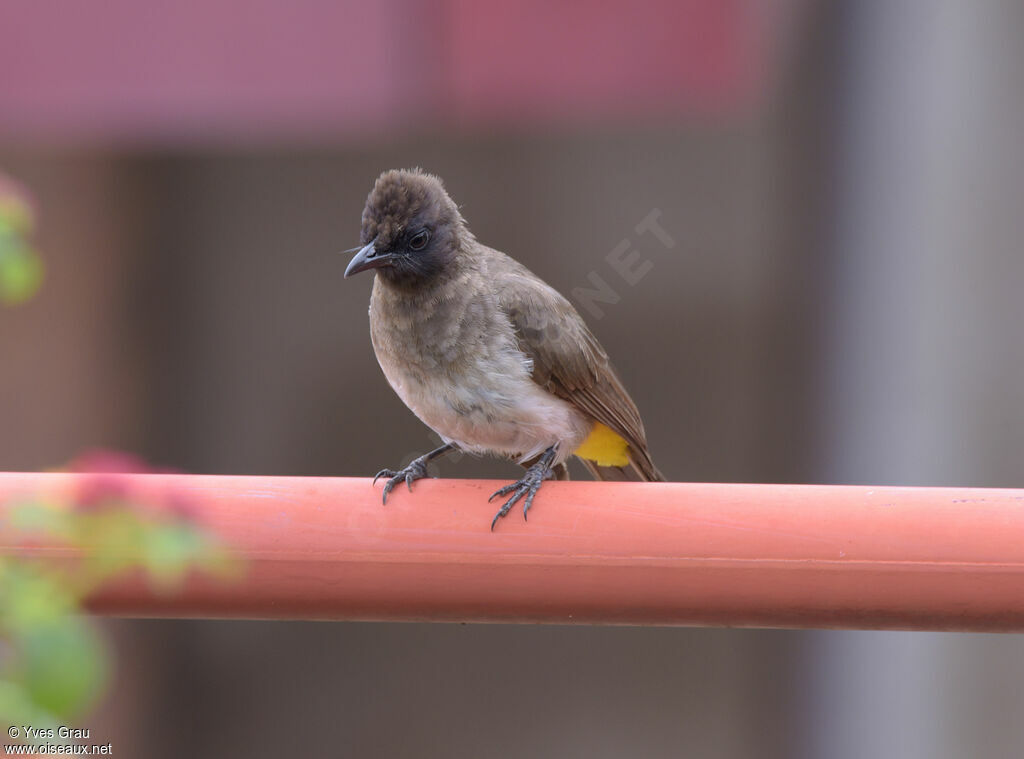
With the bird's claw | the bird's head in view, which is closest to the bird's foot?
the bird's claw

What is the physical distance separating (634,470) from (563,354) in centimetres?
→ 51

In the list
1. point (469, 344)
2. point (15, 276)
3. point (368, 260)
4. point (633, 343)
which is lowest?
point (633, 343)

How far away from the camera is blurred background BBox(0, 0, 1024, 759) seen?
5.77m

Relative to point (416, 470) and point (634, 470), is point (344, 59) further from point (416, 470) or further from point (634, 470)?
point (416, 470)

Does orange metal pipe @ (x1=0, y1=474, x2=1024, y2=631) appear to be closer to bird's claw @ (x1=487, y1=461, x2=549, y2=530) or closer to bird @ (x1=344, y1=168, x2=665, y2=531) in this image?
bird's claw @ (x1=487, y1=461, x2=549, y2=530)

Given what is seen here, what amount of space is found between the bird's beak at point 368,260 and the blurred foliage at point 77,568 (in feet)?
4.58

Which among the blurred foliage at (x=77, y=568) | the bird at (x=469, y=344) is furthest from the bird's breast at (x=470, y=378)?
the blurred foliage at (x=77, y=568)

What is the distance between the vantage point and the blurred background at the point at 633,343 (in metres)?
5.77

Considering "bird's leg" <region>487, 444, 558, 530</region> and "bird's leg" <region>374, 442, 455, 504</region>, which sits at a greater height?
"bird's leg" <region>487, 444, 558, 530</region>

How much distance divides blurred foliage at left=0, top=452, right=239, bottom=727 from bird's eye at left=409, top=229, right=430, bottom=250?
156 cm

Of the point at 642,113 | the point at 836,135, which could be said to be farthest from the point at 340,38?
the point at 836,135

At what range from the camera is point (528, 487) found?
2.37 meters

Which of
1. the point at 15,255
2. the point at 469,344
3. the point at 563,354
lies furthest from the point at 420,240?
the point at 15,255

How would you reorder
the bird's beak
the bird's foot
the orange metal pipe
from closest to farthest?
the orange metal pipe < the bird's foot < the bird's beak
